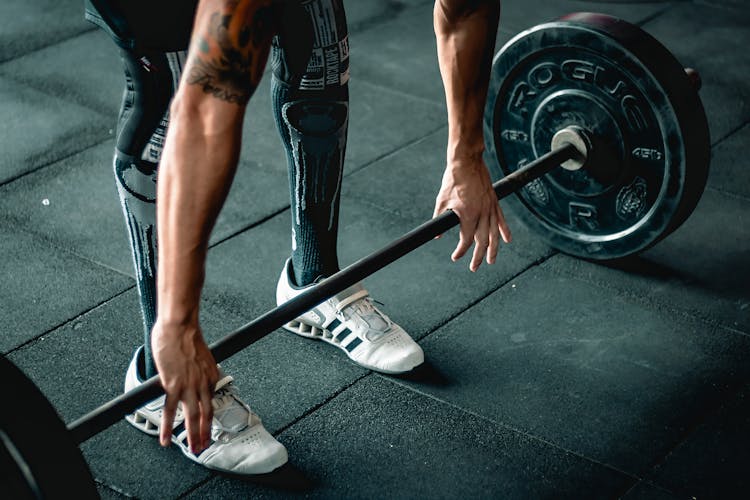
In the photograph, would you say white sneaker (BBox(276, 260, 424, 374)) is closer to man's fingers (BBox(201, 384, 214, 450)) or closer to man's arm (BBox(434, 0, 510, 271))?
man's arm (BBox(434, 0, 510, 271))

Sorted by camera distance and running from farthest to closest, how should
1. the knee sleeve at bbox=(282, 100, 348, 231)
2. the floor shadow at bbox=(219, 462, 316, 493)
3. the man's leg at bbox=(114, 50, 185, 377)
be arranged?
the knee sleeve at bbox=(282, 100, 348, 231), the floor shadow at bbox=(219, 462, 316, 493), the man's leg at bbox=(114, 50, 185, 377)

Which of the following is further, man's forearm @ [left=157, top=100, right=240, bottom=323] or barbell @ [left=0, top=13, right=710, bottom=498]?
barbell @ [left=0, top=13, right=710, bottom=498]

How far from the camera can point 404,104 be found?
2582mm

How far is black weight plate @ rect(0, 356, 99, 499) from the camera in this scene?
1.07m

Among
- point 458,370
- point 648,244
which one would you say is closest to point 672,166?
point 648,244

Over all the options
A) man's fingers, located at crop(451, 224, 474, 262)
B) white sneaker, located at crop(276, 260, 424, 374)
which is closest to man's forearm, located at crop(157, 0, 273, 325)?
man's fingers, located at crop(451, 224, 474, 262)

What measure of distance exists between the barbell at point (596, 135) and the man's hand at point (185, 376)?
505 millimetres

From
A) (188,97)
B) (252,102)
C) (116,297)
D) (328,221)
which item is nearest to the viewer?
(188,97)

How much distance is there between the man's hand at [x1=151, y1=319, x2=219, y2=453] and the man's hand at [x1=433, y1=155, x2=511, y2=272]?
482 mm

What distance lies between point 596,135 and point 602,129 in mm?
14

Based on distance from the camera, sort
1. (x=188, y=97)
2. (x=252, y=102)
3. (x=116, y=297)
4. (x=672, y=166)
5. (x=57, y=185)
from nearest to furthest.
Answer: (x=188, y=97), (x=672, y=166), (x=116, y=297), (x=57, y=185), (x=252, y=102)

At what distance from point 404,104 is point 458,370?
1.07 metres

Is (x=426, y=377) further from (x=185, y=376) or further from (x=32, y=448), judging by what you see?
(x=32, y=448)

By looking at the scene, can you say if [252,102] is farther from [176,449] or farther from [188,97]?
[188,97]
